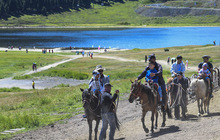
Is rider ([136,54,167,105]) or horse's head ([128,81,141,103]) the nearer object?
horse's head ([128,81,141,103])

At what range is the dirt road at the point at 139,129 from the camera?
1478cm

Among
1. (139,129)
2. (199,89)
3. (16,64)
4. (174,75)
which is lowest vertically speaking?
(139,129)

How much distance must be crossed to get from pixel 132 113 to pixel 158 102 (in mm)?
5792

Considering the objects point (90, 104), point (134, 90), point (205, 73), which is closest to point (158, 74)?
point (134, 90)

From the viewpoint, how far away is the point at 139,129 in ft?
57.4

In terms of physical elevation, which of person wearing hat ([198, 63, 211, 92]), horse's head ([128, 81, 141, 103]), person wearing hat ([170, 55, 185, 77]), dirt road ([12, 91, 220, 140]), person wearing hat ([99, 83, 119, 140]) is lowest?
dirt road ([12, 91, 220, 140])

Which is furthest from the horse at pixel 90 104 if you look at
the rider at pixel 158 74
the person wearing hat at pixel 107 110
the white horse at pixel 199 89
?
the white horse at pixel 199 89

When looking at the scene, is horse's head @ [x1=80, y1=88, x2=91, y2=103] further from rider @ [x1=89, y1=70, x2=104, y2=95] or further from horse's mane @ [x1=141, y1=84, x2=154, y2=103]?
horse's mane @ [x1=141, y1=84, x2=154, y2=103]

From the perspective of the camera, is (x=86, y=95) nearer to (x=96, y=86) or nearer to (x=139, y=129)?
(x=96, y=86)

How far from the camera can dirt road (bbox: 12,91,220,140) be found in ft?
48.5

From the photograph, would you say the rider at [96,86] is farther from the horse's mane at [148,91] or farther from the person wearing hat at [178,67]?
the person wearing hat at [178,67]

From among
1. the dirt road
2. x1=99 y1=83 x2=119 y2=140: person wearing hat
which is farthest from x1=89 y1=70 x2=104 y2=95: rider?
the dirt road

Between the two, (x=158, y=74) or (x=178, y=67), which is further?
(x=178, y=67)

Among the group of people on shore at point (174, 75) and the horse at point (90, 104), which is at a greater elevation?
the group of people on shore at point (174, 75)
